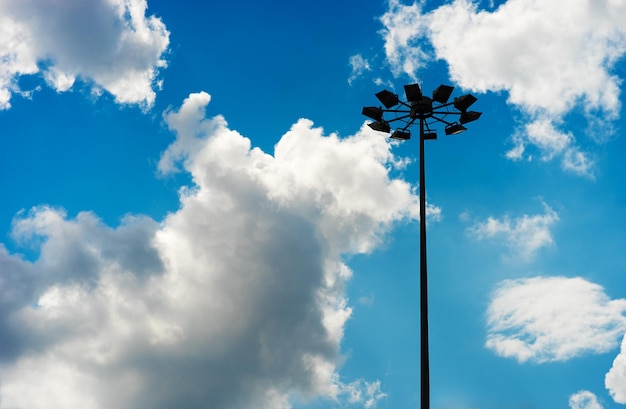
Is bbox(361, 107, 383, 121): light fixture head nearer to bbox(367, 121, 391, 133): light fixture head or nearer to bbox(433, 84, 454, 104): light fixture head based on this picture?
bbox(367, 121, 391, 133): light fixture head

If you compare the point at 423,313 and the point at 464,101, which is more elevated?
the point at 464,101

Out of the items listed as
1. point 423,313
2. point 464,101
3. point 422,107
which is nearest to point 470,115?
point 464,101

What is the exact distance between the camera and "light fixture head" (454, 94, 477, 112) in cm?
2016

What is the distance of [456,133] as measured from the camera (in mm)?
20500

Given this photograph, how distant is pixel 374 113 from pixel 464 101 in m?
3.03

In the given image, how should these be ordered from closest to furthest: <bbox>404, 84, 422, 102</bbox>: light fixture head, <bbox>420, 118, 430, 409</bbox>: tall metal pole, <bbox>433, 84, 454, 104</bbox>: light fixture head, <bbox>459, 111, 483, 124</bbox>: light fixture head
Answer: <bbox>420, 118, 430, 409</bbox>: tall metal pole, <bbox>404, 84, 422, 102</bbox>: light fixture head, <bbox>433, 84, 454, 104</bbox>: light fixture head, <bbox>459, 111, 483, 124</bbox>: light fixture head

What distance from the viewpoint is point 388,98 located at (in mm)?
20297

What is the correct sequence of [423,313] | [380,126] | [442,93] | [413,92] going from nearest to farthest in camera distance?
[423,313]
[413,92]
[442,93]
[380,126]

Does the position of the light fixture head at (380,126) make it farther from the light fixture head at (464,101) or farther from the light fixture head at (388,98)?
the light fixture head at (464,101)

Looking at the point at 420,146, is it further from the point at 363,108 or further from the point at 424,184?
the point at 363,108

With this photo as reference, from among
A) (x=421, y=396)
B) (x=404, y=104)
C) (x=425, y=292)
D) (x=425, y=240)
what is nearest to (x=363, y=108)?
(x=404, y=104)

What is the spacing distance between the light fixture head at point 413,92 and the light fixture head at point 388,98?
3.69 ft

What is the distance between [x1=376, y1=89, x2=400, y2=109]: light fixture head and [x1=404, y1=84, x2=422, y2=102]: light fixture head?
3.69ft

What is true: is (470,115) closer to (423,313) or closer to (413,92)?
(413,92)
